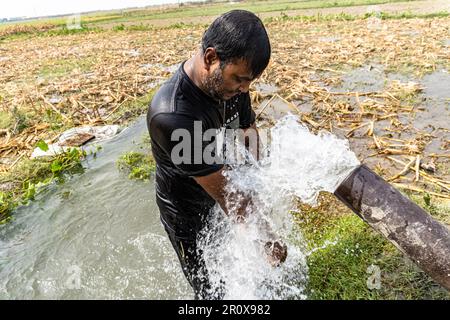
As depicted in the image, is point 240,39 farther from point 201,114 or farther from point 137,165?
point 137,165

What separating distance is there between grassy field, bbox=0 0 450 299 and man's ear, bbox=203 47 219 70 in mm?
1963

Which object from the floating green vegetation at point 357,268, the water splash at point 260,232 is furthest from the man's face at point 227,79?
the floating green vegetation at point 357,268

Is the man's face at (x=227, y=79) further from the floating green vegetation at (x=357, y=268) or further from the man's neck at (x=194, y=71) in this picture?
the floating green vegetation at (x=357, y=268)

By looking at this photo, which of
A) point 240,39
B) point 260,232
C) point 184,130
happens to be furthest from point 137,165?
point 240,39

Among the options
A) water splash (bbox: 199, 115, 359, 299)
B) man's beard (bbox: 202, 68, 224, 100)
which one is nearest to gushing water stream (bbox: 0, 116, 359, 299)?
water splash (bbox: 199, 115, 359, 299)

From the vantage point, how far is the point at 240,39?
5.01ft

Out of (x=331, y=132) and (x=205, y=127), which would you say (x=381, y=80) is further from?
(x=205, y=127)

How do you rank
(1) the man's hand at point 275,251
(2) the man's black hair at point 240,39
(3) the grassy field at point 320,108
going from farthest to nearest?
(3) the grassy field at point 320,108 → (1) the man's hand at point 275,251 → (2) the man's black hair at point 240,39

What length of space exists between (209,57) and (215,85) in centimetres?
15

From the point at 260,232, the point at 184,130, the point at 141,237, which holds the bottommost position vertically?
the point at 141,237

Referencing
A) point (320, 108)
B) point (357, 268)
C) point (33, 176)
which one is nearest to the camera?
point (357, 268)

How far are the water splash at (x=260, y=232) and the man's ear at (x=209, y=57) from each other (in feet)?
2.34

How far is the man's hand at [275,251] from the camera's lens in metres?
2.08

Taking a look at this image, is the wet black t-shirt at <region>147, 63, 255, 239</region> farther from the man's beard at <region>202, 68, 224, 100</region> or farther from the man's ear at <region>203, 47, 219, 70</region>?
the man's ear at <region>203, 47, 219, 70</region>
